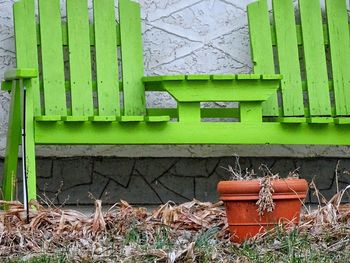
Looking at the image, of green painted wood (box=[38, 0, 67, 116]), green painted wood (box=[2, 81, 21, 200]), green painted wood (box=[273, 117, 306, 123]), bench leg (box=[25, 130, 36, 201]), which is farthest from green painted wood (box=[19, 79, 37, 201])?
A: green painted wood (box=[273, 117, 306, 123])

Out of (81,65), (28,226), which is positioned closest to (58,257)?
(28,226)

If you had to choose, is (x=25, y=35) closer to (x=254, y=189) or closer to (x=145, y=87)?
(x=145, y=87)

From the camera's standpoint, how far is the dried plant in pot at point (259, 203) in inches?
172

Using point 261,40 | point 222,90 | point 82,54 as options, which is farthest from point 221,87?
point 82,54

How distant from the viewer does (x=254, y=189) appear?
172 inches

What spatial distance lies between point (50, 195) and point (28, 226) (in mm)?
1601

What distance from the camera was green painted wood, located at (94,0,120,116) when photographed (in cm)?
582

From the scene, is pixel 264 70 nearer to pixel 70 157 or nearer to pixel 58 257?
pixel 70 157

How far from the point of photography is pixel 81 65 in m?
5.82

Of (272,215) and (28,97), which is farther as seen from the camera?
(28,97)

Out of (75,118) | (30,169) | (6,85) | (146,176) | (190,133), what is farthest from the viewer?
(146,176)

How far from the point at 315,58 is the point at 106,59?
130 centimetres

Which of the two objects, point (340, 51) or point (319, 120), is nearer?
point (319, 120)

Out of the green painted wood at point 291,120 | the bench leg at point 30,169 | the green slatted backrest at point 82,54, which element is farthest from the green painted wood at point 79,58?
the green painted wood at point 291,120
